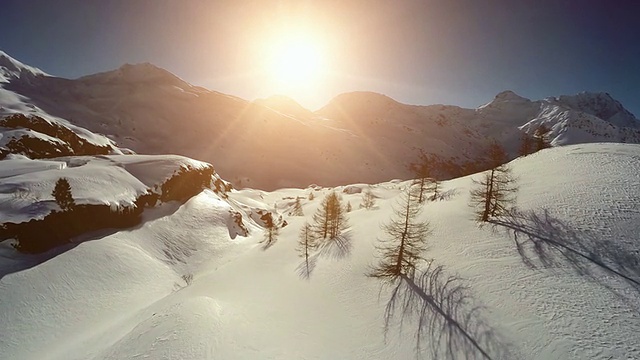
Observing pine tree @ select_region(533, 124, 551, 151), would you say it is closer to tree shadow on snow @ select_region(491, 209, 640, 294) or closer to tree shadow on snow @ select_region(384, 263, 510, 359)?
tree shadow on snow @ select_region(491, 209, 640, 294)

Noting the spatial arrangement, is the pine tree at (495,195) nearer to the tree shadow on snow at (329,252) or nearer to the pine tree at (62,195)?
the tree shadow on snow at (329,252)

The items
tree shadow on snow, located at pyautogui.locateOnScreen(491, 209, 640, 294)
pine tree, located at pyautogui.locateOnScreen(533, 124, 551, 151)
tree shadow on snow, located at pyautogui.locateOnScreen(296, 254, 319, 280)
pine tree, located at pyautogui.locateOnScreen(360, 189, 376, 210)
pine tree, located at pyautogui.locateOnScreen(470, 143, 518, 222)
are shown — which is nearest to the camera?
tree shadow on snow, located at pyautogui.locateOnScreen(491, 209, 640, 294)

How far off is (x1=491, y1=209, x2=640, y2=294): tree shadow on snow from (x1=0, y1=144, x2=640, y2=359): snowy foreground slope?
106 millimetres

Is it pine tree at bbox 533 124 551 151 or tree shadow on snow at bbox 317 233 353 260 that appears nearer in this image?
tree shadow on snow at bbox 317 233 353 260

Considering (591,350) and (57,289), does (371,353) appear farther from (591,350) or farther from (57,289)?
(57,289)

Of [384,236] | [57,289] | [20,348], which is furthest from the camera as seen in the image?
[384,236]

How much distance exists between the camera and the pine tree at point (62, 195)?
130 ft

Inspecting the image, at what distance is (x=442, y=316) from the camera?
18.9 meters

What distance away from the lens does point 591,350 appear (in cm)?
1365

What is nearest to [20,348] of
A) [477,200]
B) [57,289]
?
[57,289]

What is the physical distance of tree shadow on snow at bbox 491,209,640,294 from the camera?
18.2 m

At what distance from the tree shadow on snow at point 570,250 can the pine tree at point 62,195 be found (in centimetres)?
5608

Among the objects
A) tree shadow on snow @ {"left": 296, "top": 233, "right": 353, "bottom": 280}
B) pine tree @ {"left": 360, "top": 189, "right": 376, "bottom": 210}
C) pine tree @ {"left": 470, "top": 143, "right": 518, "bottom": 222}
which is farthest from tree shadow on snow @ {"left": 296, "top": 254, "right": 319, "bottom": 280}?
pine tree @ {"left": 360, "top": 189, "right": 376, "bottom": 210}

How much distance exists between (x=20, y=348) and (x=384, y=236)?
37.8m
